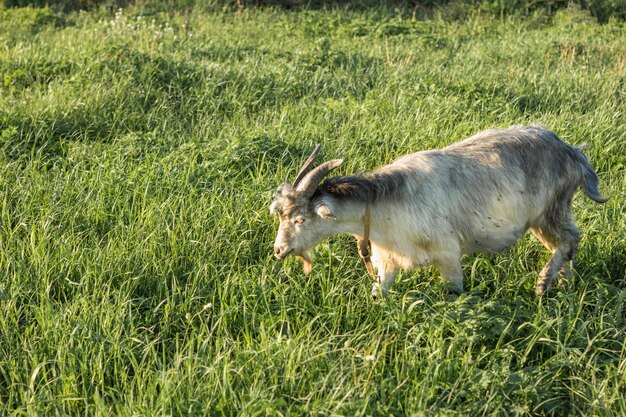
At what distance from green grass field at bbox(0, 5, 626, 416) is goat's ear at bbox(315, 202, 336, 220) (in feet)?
1.60

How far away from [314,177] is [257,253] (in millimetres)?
1005

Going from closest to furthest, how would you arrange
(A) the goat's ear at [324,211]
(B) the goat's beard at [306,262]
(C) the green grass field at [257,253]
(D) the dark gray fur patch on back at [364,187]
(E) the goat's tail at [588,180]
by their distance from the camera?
1. (C) the green grass field at [257,253]
2. (A) the goat's ear at [324,211]
3. (D) the dark gray fur patch on back at [364,187]
4. (B) the goat's beard at [306,262]
5. (E) the goat's tail at [588,180]

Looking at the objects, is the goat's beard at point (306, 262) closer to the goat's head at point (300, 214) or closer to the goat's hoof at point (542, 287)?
the goat's head at point (300, 214)

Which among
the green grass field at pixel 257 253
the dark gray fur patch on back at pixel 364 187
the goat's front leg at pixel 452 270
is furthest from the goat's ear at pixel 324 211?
the goat's front leg at pixel 452 270

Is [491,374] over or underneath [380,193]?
underneath

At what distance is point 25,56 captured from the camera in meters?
8.17

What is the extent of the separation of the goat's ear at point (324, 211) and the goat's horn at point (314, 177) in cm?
10

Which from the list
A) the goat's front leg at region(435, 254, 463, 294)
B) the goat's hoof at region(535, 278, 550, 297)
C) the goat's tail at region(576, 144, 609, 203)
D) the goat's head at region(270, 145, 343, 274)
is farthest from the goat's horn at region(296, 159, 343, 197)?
the goat's tail at region(576, 144, 609, 203)

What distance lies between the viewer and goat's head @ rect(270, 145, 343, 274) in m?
Result: 4.17

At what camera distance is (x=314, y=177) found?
4137 mm

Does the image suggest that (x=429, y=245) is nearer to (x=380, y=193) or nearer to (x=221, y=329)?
(x=380, y=193)

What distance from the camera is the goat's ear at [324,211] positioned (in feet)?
13.4

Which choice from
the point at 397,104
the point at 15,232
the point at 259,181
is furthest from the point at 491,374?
the point at 397,104

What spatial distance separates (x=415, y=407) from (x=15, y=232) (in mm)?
2962
